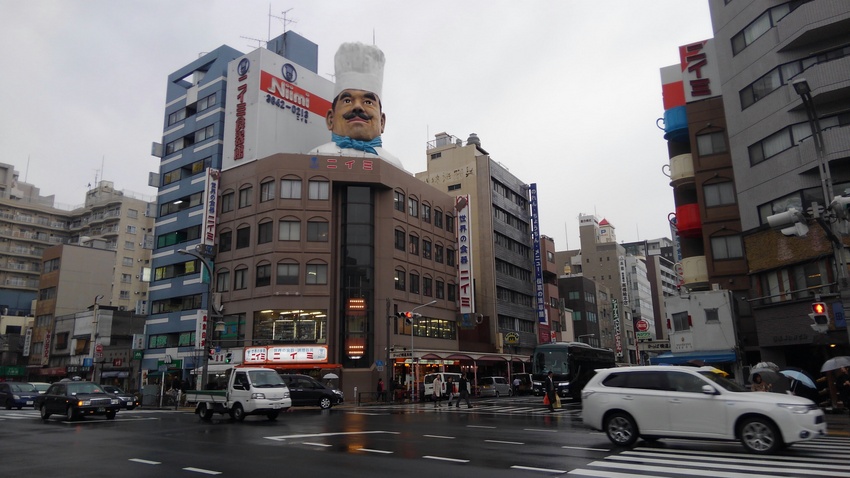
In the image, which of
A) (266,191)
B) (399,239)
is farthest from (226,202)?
(399,239)

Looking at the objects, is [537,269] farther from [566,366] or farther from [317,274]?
[566,366]

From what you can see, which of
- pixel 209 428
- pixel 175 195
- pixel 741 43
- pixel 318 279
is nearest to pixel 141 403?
pixel 318 279

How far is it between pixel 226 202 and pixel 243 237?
4452 millimetres

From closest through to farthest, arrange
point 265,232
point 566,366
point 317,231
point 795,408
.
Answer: point 795,408
point 566,366
point 317,231
point 265,232

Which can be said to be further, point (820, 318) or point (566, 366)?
point (566, 366)

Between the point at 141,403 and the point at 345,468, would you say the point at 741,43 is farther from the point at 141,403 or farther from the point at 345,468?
the point at 141,403

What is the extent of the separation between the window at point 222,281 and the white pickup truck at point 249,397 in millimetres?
26907

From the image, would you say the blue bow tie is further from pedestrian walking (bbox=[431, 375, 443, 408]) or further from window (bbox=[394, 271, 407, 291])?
pedestrian walking (bbox=[431, 375, 443, 408])

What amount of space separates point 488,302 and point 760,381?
1854 inches

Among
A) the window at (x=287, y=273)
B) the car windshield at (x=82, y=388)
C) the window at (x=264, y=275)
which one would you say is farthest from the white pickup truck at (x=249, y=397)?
the window at (x=264, y=275)

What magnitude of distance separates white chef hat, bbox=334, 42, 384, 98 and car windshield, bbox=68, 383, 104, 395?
34.3 meters

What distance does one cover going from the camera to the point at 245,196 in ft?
165

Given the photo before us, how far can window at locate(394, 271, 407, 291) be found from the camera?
50531 millimetres

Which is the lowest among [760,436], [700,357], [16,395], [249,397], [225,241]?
[760,436]
